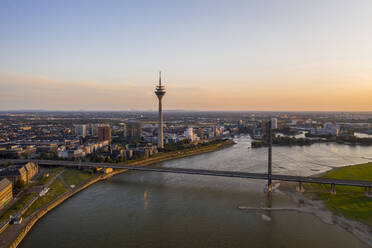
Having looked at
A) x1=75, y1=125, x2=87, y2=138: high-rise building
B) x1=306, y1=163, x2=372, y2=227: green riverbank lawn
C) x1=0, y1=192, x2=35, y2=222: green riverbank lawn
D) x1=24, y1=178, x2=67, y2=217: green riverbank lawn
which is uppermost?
x1=75, y1=125, x2=87, y2=138: high-rise building

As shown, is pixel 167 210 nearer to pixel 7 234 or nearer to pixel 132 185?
pixel 132 185

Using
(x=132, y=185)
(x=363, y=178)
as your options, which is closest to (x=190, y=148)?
(x=132, y=185)

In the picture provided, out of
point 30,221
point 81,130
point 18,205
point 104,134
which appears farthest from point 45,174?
point 81,130

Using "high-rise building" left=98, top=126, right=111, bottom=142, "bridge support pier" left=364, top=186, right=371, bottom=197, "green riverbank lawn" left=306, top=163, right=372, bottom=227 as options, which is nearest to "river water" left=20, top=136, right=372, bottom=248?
"green riverbank lawn" left=306, top=163, right=372, bottom=227

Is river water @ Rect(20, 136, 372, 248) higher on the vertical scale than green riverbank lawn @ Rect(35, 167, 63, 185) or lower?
lower

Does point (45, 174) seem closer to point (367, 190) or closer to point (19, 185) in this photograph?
point (19, 185)

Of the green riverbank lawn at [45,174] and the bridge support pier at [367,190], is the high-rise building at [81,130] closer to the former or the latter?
the green riverbank lawn at [45,174]

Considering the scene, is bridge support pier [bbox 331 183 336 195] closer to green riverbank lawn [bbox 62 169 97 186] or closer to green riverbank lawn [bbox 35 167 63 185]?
green riverbank lawn [bbox 62 169 97 186]

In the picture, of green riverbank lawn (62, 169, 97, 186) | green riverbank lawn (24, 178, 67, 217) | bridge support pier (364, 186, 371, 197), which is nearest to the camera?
green riverbank lawn (24, 178, 67, 217)
